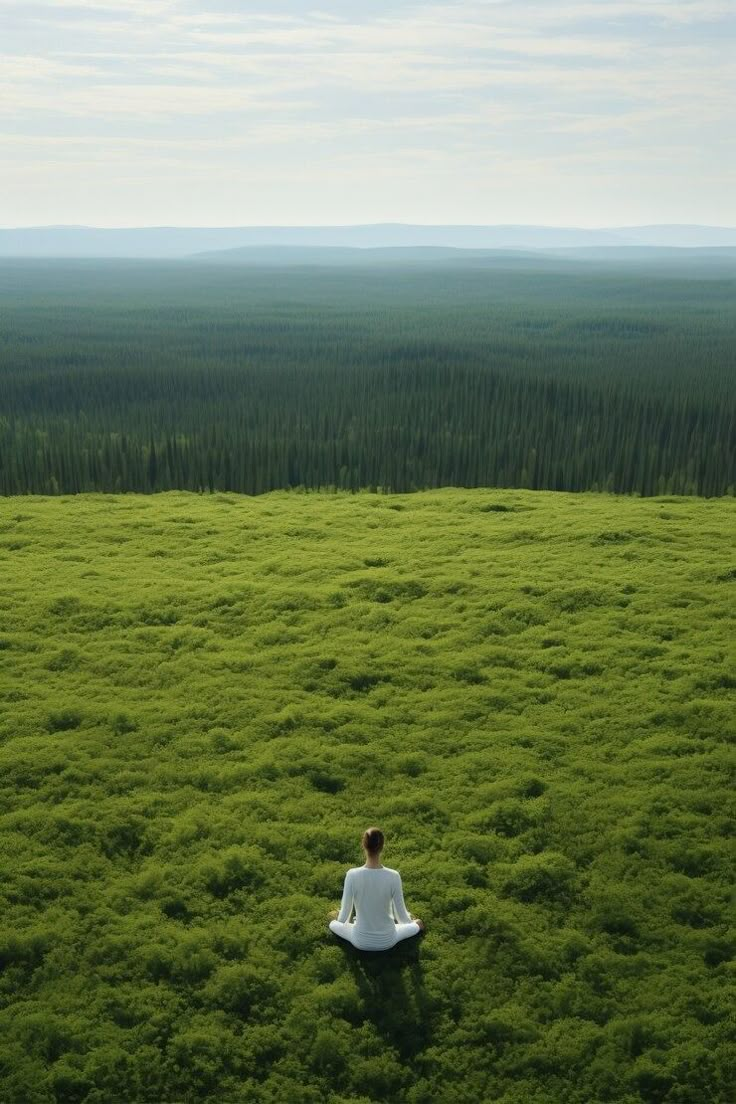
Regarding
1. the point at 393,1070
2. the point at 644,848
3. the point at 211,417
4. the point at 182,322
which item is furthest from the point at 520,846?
the point at 182,322

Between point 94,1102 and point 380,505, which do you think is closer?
point 94,1102

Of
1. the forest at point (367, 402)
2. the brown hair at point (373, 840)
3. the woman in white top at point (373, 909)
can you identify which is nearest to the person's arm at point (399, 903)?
the woman in white top at point (373, 909)

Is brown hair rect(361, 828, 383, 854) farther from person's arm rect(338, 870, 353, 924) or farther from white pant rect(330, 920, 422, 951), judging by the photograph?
white pant rect(330, 920, 422, 951)

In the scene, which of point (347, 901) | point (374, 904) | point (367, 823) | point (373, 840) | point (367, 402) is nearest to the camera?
point (373, 840)

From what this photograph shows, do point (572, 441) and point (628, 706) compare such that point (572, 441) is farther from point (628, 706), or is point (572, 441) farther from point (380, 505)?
point (628, 706)

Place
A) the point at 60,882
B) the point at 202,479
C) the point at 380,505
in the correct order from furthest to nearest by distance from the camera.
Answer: the point at 202,479, the point at 380,505, the point at 60,882

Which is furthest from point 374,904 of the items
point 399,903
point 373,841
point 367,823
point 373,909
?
point 367,823

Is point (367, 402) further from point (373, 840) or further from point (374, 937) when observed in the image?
point (373, 840)
